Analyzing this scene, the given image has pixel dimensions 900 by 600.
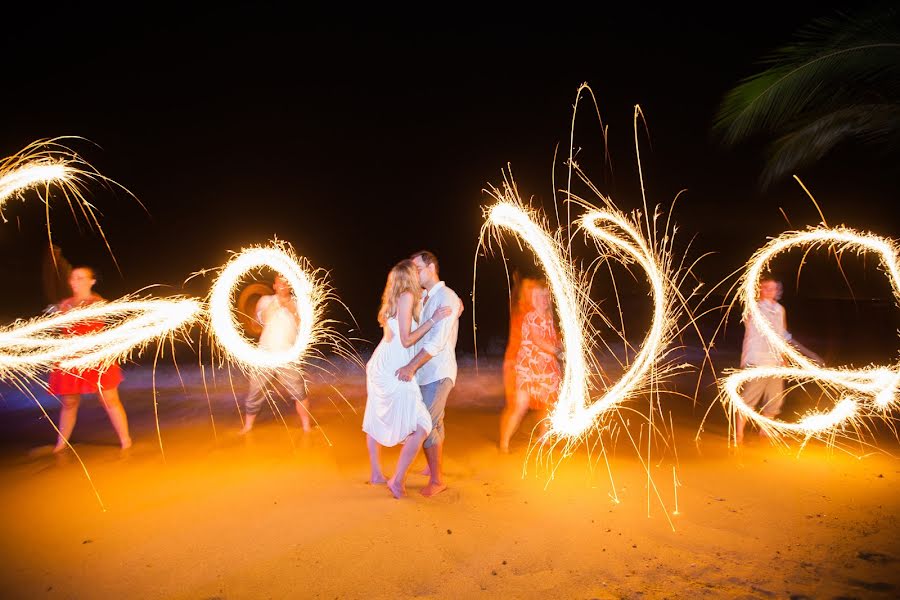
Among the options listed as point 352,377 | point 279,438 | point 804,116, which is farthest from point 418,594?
point 804,116

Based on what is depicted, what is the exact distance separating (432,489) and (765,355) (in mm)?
3851

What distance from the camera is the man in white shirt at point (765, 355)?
6027 mm

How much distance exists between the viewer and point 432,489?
4711mm

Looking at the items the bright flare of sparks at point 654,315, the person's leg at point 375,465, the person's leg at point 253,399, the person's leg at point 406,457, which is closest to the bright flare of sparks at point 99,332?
the person's leg at point 253,399

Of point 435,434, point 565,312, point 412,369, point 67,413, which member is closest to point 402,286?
point 412,369

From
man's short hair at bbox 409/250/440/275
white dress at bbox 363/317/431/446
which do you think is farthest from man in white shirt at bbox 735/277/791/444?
white dress at bbox 363/317/431/446

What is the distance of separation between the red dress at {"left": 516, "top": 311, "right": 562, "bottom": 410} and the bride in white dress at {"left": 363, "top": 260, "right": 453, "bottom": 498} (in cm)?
134

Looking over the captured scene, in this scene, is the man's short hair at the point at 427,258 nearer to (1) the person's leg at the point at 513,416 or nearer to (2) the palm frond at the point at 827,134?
(1) the person's leg at the point at 513,416

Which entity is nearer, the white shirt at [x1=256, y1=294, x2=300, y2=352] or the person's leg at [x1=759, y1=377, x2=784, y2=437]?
the person's leg at [x1=759, y1=377, x2=784, y2=437]

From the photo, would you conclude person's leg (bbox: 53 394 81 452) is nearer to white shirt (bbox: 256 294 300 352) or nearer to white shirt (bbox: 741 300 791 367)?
white shirt (bbox: 256 294 300 352)

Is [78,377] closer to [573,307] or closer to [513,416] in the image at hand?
[513,416]

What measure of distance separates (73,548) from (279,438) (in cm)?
264

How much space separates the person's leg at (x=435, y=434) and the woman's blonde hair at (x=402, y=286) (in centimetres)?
62

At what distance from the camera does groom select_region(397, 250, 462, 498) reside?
15.2ft
